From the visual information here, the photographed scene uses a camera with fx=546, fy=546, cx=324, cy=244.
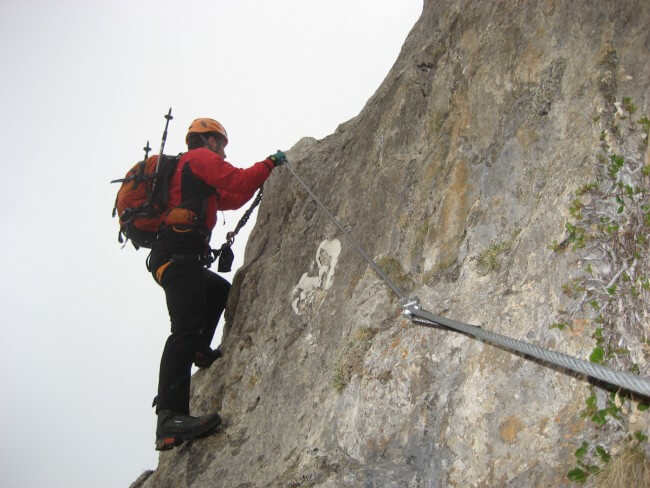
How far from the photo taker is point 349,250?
295 inches

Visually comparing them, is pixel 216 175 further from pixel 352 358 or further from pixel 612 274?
pixel 612 274

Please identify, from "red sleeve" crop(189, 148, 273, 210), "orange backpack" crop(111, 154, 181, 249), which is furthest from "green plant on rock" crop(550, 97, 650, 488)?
"orange backpack" crop(111, 154, 181, 249)

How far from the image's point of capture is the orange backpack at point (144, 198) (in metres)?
8.38

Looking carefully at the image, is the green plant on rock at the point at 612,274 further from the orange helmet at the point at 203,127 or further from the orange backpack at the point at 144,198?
the orange helmet at the point at 203,127

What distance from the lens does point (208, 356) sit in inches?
367

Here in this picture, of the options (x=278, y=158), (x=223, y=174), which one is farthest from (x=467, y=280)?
(x=278, y=158)

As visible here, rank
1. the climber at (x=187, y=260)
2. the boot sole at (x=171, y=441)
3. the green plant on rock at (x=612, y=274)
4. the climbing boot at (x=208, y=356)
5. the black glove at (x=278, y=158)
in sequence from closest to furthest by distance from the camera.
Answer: the green plant on rock at (x=612, y=274)
the boot sole at (x=171, y=441)
the climber at (x=187, y=260)
the black glove at (x=278, y=158)
the climbing boot at (x=208, y=356)

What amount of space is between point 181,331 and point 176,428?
1.33 m

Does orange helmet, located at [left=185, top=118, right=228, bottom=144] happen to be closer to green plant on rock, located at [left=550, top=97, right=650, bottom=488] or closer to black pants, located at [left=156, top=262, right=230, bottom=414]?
black pants, located at [left=156, top=262, right=230, bottom=414]

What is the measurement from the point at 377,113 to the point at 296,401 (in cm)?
447

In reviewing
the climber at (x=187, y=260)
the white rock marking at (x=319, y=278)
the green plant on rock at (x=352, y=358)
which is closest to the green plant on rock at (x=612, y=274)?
the green plant on rock at (x=352, y=358)

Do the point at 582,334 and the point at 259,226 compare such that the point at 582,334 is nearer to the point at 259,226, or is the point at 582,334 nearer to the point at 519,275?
the point at 519,275

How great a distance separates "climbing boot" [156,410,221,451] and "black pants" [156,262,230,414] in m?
0.12

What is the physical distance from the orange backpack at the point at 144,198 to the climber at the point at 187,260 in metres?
0.14
